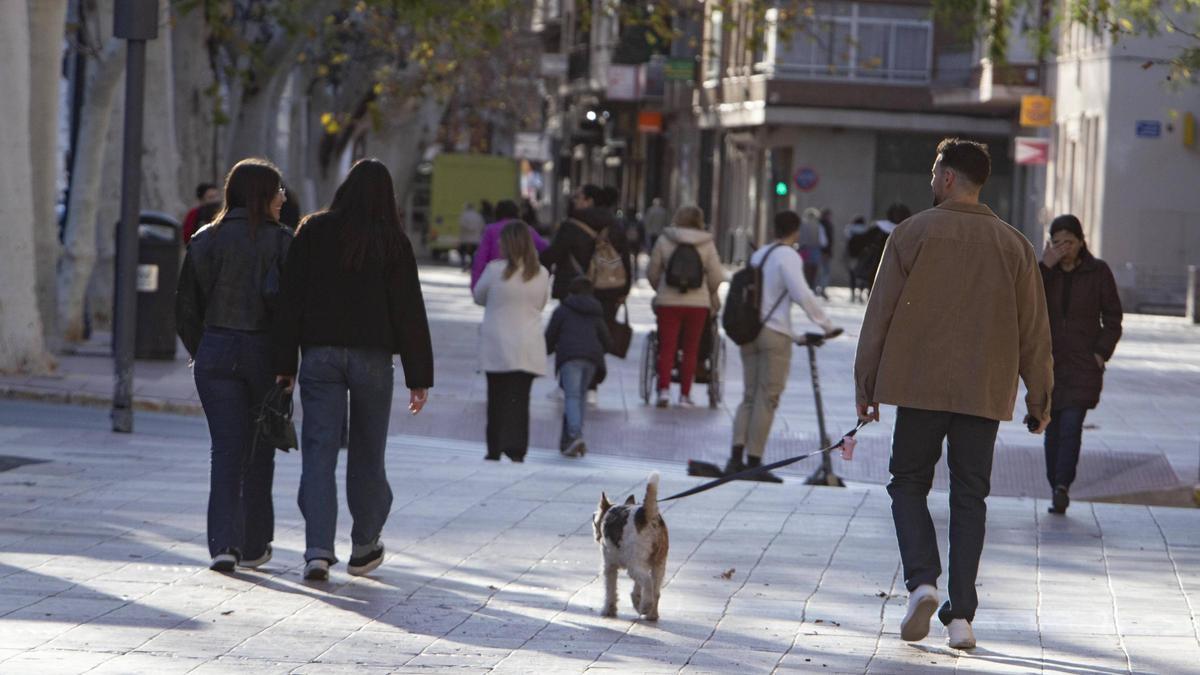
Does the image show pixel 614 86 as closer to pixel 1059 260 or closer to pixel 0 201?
pixel 0 201

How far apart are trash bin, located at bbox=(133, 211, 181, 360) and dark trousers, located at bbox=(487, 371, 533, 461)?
22.2 feet

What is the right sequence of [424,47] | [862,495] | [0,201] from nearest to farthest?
[862,495], [0,201], [424,47]

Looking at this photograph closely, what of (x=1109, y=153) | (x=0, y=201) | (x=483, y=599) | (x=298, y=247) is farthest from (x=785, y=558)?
(x=1109, y=153)

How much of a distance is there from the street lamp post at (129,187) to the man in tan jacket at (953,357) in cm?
729

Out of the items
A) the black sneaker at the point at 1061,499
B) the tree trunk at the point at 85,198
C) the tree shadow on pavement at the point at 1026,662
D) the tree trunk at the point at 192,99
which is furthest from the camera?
the tree trunk at the point at 192,99

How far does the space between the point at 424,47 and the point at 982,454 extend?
23.4 metres

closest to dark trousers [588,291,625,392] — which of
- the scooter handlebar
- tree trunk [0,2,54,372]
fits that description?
tree trunk [0,2,54,372]

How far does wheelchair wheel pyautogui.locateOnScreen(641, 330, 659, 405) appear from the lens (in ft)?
60.6

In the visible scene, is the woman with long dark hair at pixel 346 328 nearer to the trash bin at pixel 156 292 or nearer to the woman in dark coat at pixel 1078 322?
the woman in dark coat at pixel 1078 322

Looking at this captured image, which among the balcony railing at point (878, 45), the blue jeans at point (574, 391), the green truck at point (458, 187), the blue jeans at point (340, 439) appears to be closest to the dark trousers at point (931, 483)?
the blue jeans at point (340, 439)

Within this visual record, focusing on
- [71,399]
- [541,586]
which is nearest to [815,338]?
[541,586]

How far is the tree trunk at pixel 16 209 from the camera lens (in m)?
16.3

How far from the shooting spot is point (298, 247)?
27.1 ft

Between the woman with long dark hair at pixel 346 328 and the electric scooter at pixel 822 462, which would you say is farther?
the electric scooter at pixel 822 462
